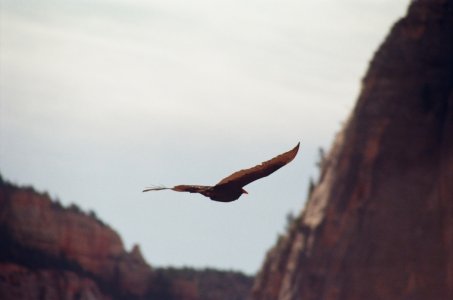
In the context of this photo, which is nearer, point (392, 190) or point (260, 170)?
point (260, 170)

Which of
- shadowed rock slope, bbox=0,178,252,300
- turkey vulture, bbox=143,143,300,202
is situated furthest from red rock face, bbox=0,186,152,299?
turkey vulture, bbox=143,143,300,202

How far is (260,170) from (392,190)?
29023mm

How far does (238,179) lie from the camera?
11453 millimetres

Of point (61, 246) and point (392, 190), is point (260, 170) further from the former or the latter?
point (61, 246)

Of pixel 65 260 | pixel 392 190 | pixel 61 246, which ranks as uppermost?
pixel 392 190

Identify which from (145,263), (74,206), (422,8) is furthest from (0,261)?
(422,8)

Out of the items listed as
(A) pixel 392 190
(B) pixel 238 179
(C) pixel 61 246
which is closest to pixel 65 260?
(C) pixel 61 246

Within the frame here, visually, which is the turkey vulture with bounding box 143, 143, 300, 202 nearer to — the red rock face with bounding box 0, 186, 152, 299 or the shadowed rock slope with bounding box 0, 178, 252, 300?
the shadowed rock slope with bounding box 0, 178, 252, 300

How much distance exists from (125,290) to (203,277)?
876 centimetres

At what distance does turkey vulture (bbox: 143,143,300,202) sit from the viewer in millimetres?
11367

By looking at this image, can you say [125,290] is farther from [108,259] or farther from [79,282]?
[79,282]

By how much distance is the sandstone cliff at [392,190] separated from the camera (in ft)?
127

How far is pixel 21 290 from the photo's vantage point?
46.3 meters

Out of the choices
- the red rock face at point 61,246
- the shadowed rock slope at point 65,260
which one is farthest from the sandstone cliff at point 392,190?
the red rock face at point 61,246
